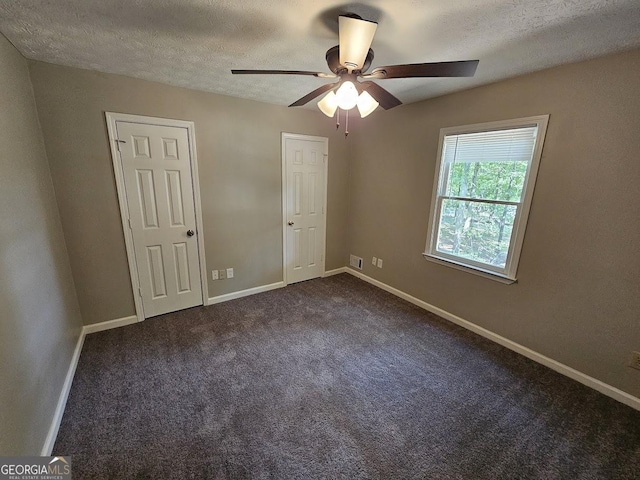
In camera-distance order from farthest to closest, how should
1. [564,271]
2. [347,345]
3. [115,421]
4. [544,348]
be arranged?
[347,345]
[544,348]
[564,271]
[115,421]

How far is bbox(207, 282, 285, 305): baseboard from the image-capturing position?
3.15 metres

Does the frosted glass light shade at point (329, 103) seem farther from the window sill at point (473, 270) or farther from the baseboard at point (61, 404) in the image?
the baseboard at point (61, 404)

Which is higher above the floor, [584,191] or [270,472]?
[584,191]

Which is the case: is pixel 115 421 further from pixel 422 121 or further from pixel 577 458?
pixel 422 121

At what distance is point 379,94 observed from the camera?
167 centimetres

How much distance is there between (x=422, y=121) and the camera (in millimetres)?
2871

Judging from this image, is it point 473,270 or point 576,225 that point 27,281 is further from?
point 576,225

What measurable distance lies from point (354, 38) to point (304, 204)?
2433mm

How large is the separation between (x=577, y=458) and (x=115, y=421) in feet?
8.93

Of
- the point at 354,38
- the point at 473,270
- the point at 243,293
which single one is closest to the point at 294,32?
the point at 354,38

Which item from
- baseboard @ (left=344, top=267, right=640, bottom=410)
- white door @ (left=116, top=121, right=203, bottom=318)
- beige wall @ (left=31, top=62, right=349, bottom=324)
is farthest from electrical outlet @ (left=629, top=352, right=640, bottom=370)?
white door @ (left=116, top=121, right=203, bottom=318)

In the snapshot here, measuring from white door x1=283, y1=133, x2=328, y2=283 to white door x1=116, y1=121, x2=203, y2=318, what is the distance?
45.9 inches

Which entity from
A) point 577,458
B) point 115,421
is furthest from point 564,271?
point 115,421

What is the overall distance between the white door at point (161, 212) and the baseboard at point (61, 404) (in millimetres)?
664
